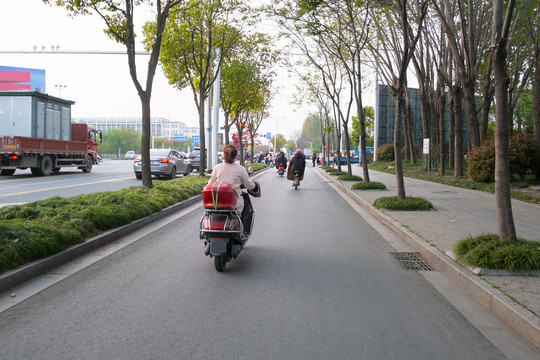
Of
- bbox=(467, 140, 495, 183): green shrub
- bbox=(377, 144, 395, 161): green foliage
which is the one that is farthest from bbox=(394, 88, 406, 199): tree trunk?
bbox=(377, 144, 395, 161): green foliage

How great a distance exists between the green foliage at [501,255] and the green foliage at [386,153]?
122ft

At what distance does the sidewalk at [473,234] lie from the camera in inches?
164

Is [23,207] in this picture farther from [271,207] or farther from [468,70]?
[468,70]

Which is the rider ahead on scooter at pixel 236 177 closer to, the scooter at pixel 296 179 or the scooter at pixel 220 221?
the scooter at pixel 220 221

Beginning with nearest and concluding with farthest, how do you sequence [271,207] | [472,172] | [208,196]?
[208,196], [271,207], [472,172]

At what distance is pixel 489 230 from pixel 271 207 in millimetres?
6131

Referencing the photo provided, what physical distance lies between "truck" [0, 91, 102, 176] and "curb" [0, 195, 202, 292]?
51.0ft

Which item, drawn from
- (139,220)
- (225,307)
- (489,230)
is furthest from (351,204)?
(225,307)

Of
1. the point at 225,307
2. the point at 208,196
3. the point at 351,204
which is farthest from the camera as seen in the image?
the point at 351,204

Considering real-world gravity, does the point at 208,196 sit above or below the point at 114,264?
above

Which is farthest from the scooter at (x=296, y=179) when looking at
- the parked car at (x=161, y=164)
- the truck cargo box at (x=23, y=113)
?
the truck cargo box at (x=23, y=113)

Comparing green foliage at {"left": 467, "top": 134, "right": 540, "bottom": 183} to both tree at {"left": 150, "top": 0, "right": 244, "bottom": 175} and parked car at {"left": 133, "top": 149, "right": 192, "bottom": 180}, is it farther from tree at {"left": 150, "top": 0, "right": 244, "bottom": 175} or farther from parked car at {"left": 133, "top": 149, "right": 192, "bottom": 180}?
parked car at {"left": 133, "top": 149, "right": 192, "bottom": 180}

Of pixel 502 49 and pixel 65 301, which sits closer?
pixel 65 301

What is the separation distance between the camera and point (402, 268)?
6129 millimetres
